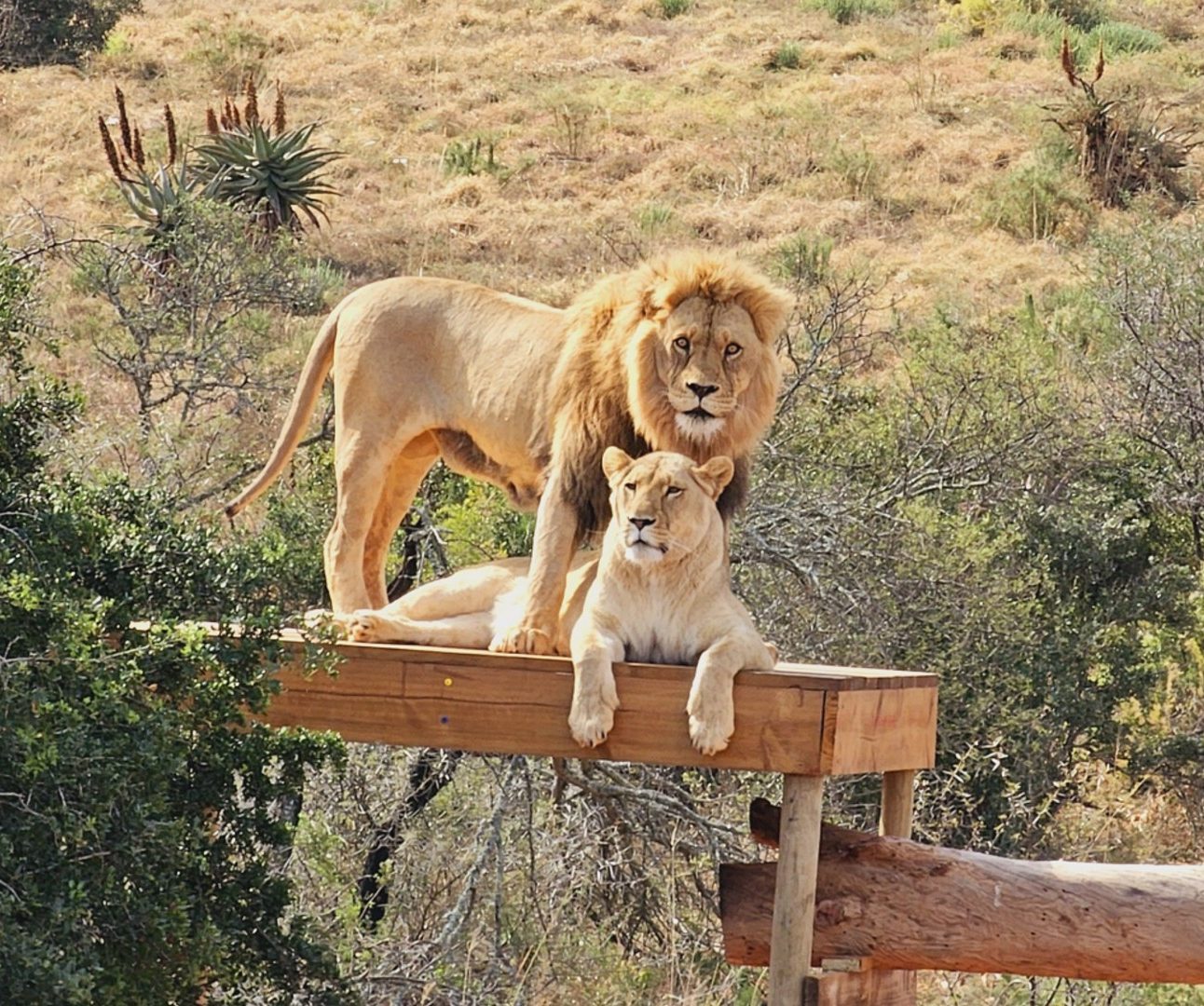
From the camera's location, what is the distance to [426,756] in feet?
29.3

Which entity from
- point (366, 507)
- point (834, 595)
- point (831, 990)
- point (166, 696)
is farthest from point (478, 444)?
point (834, 595)

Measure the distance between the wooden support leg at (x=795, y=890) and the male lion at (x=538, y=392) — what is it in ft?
2.59

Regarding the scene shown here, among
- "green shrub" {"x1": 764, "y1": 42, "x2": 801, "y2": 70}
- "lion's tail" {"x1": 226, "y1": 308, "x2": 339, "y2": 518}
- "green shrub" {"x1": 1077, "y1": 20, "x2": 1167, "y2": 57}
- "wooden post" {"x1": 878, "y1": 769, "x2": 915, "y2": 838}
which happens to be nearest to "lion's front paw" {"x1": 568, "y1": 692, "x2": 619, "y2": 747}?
"wooden post" {"x1": 878, "y1": 769, "x2": 915, "y2": 838}

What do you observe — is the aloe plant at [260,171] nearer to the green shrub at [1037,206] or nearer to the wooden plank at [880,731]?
the green shrub at [1037,206]

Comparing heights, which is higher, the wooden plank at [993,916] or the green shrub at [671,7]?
the green shrub at [671,7]

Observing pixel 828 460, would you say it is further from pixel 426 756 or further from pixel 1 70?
pixel 1 70

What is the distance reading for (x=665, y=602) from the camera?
204 inches

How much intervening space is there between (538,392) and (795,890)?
1575 millimetres

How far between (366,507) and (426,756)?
3170 mm

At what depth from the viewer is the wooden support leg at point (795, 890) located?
5312mm

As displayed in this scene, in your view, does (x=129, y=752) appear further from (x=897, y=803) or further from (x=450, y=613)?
(x=897, y=803)

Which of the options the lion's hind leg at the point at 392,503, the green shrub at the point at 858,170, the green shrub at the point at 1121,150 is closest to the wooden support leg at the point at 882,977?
the lion's hind leg at the point at 392,503

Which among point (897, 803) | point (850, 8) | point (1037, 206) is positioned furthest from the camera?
point (850, 8)

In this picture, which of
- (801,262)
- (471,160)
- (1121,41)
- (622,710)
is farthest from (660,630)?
(1121,41)
